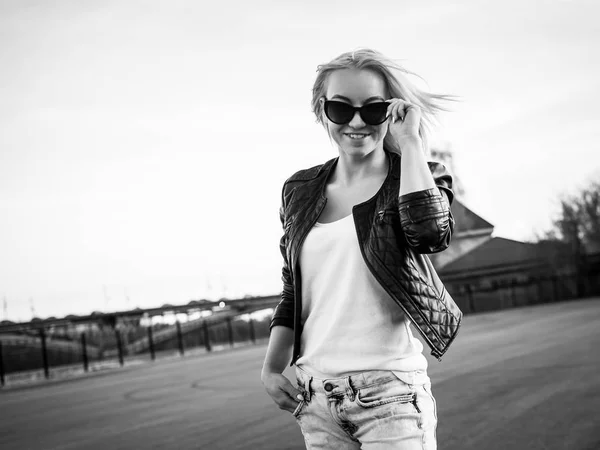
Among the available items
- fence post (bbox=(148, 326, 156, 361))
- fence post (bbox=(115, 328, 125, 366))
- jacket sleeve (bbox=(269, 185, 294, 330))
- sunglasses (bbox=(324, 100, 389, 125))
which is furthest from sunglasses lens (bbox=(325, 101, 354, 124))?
fence post (bbox=(148, 326, 156, 361))

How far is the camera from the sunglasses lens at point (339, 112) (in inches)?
107

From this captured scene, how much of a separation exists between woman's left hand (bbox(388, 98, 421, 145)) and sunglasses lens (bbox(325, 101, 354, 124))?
147 mm

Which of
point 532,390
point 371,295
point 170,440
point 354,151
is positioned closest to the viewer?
point 371,295

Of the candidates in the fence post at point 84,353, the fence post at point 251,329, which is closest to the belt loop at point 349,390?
the fence post at point 84,353

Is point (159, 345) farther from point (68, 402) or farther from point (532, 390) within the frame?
point (532, 390)

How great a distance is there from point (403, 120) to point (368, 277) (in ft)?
1.85

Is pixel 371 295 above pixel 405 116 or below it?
below

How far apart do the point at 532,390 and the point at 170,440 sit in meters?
4.15

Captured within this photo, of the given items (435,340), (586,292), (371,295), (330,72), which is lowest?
(586,292)

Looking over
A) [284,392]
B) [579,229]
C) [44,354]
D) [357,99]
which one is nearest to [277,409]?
[284,392]

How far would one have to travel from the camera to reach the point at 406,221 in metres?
2.43

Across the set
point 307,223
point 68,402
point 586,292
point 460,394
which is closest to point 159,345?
point 68,402

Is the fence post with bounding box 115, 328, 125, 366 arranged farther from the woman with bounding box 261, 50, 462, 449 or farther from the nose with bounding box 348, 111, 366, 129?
the nose with bounding box 348, 111, 366, 129

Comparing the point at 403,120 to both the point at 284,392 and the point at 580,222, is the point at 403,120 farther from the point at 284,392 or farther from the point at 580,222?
the point at 580,222
